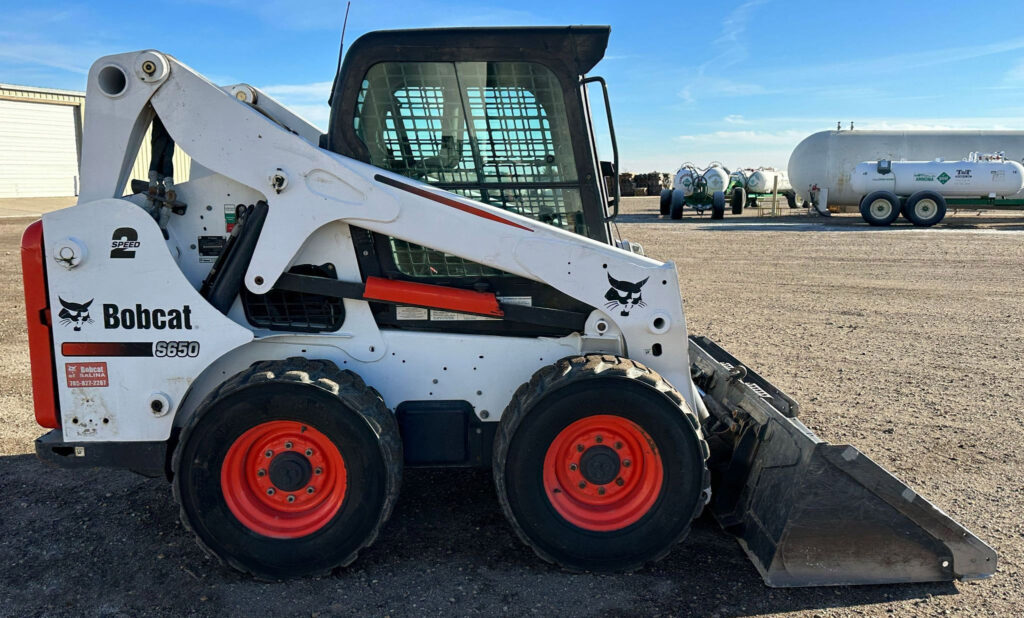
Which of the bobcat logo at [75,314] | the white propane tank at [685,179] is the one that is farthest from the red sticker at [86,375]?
the white propane tank at [685,179]

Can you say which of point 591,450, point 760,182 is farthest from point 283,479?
point 760,182

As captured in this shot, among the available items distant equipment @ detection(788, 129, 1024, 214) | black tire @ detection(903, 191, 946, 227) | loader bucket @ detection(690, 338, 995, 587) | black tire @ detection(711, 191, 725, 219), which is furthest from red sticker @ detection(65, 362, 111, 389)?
black tire @ detection(711, 191, 725, 219)

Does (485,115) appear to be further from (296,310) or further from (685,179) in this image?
(685,179)

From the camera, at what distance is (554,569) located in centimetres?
389

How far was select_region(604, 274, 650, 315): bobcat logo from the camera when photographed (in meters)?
3.98

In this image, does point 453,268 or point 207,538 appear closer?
point 207,538

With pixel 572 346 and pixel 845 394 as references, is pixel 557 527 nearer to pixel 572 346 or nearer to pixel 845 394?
pixel 572 346

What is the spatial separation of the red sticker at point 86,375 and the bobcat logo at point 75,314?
0.19 m

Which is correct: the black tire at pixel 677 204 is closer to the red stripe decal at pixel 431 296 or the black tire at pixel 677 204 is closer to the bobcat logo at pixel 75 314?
the red stripe decal at pixel 431 296

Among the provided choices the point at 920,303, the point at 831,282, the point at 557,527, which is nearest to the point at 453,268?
the point at 557,527

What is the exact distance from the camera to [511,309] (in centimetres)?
405

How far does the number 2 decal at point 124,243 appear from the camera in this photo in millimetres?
3791

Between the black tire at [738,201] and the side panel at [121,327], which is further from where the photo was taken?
the black tire at [738,201]

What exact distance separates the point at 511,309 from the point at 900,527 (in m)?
2.10
